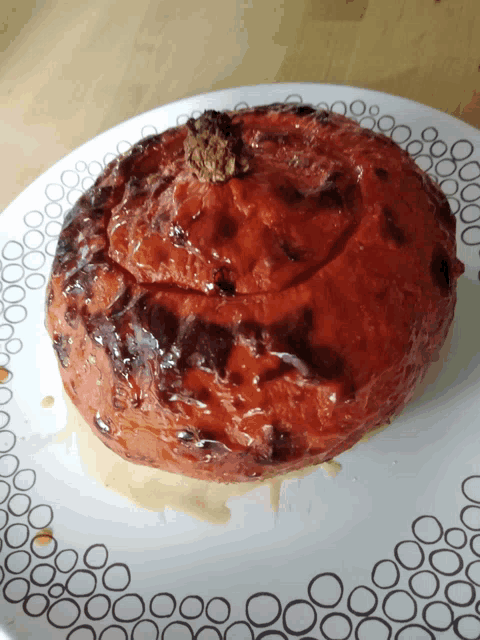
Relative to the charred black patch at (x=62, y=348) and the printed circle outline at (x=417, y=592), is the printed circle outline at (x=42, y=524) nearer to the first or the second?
the charred black patch at (x=62, y=348)

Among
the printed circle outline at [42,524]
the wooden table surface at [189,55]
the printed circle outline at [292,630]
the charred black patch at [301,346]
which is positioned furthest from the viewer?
the wooden table surface at [189,55]

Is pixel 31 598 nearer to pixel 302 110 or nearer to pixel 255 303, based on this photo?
pixel 255 303

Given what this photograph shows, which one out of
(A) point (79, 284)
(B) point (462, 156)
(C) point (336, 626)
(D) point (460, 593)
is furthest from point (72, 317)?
(B) point (462, 156)

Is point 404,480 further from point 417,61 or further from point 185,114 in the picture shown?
point 417,61

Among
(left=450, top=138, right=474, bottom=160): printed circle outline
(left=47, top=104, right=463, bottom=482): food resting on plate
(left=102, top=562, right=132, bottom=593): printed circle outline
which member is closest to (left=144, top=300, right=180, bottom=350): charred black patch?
(left=47, top=104, right=463, bottom=482): food resting on plate

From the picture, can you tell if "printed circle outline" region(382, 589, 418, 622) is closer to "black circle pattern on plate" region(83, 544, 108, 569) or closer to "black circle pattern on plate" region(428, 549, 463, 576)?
"black circle pattern on plate" region(428, 549, 463, 576)

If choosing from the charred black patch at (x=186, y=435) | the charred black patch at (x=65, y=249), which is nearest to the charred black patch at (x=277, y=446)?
the charred black patch at (x=186, y=435)
